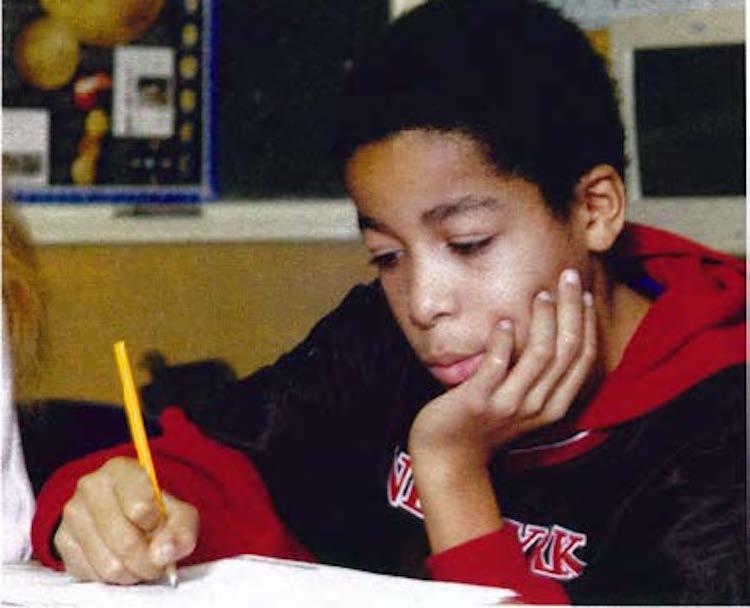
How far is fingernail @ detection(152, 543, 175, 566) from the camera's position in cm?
48

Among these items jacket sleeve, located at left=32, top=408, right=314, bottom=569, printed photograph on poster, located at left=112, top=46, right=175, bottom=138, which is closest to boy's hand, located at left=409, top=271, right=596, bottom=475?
jacket sleeve, located at left=32, top=408, right=314, bottom=569

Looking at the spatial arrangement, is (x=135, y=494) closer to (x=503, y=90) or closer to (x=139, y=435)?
(x=139, y=435)

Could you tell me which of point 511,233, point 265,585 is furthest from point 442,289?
point 265,585

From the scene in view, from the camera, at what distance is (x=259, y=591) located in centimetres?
47

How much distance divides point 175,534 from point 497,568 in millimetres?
153

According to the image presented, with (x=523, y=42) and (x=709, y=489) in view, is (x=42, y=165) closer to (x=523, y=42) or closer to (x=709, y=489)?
(x=523, y=42)

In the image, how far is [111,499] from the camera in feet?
1.64

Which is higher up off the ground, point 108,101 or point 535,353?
point 108,101

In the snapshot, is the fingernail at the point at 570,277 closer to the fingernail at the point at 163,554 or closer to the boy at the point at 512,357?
the boy at the point at 512,357

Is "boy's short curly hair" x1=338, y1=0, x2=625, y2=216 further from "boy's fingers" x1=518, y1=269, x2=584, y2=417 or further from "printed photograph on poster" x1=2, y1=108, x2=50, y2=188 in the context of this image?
"printed photograph on poster" x1=2, y1=108, x2=50, y2=188

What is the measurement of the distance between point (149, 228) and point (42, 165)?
7 centimetres

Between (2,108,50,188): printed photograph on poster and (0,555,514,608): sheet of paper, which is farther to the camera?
(2,108,50,188): printed photograph on poster

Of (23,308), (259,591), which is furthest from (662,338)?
(23,308)

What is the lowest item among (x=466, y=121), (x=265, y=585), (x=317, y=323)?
(x=265, y=585)
